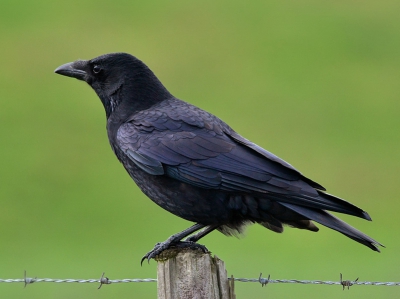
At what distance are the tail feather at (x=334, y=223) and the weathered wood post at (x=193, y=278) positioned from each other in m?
1.00

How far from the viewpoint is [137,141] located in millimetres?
7398

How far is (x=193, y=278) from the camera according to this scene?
582 centimetres

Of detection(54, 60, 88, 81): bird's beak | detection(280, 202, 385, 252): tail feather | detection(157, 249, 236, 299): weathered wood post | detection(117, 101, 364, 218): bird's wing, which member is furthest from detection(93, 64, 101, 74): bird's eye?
detection(157, 249, 236, 299): weathered wood post

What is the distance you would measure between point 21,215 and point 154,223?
347cm

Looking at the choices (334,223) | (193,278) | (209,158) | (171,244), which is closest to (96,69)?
(209,158)

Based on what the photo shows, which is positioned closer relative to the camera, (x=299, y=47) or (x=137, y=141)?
(x=137, y=141)

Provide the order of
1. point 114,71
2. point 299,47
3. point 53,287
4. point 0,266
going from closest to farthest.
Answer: point 114,71
point 53,287
point 0,266
point 299,47

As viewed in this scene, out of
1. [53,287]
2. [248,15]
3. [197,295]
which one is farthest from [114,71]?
[248,15]

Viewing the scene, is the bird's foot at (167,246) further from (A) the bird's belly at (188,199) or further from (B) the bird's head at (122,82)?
(B) the bird's head at (122,82)

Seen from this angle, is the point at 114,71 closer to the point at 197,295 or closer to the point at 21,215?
the point at 197,295

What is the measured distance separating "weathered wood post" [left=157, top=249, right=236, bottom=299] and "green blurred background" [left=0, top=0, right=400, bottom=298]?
24.9ft

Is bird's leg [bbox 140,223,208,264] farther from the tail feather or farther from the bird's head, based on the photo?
the bird's head

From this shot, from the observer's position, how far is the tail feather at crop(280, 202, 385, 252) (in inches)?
251

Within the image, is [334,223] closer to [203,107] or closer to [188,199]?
[188,199]
